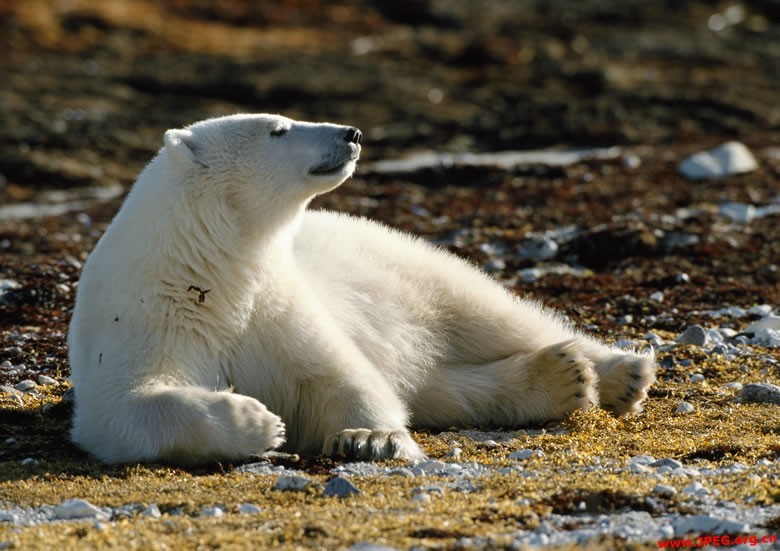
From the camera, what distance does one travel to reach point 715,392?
226 inches

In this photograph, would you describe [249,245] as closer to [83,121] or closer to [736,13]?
[83,121]

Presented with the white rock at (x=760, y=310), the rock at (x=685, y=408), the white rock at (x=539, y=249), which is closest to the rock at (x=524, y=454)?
the rock at (x=685, y=408)

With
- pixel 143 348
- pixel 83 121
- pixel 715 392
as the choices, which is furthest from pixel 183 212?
pixel 83 121

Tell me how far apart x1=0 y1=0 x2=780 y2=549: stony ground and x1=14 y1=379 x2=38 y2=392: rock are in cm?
2

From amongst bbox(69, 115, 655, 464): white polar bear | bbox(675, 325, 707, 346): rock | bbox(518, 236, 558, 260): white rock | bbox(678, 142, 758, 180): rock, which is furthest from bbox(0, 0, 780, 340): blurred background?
bbox(69, 115, 655, 464): white polar bear

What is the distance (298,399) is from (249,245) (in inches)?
27.1

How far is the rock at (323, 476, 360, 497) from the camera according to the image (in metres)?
3.88

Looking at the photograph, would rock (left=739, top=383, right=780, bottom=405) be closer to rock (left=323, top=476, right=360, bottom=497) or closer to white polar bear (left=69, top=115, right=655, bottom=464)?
white polar bear (left=69, top=115, right=655, bottom=464)

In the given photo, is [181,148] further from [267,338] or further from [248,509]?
[248,509]

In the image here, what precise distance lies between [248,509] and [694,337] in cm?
370

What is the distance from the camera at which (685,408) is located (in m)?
5.41

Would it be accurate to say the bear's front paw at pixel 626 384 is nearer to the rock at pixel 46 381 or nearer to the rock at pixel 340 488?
the rock at pixel 340 488

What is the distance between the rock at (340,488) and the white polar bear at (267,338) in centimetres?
57

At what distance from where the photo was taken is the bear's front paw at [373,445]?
4500 millimetres
